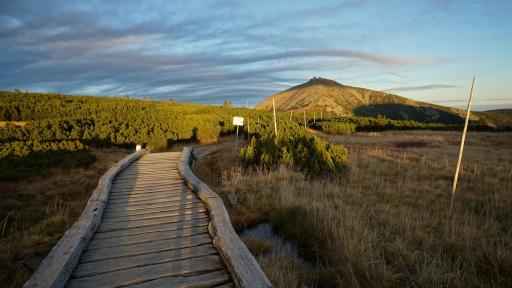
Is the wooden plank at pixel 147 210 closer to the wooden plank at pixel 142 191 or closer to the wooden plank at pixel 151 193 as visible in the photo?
the wooden plank at pixel 151 193

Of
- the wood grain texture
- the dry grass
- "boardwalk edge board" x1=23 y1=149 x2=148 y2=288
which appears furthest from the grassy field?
the dry grass

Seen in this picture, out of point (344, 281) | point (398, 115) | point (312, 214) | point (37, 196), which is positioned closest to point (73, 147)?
point (37, 196)

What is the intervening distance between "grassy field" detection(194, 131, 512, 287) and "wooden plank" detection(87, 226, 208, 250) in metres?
1.13

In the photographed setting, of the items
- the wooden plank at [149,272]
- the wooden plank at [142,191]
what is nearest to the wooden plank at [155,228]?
the wooden plank at [149,272]

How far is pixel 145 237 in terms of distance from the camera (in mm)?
4824

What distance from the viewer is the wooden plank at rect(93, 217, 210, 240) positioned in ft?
16.0

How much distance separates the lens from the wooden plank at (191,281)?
3488 mm

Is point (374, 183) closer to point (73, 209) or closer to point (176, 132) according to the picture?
point (73, 209)

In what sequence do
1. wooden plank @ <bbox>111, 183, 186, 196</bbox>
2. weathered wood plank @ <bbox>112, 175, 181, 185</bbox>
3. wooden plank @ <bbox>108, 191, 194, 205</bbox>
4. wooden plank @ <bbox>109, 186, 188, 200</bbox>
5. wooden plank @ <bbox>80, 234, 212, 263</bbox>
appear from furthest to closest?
weathered wood plank @ <bbox>112, 175, 181, 185</bbox>
wooden plank @ <bbox>111, 183, 186, 196</bbox>
wooden plank @ <bbox>109, 186, 188, 200</bbox>
wooden plank @ <bbox>108, 191, 194, 205</bbox>
wooden plank @ <bbox>80, 234, 212, 263</bbox>

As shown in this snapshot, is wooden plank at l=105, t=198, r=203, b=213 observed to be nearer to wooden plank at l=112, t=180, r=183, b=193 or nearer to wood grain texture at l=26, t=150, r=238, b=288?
wood grain texture at l=26, t=150, r=238, b=288

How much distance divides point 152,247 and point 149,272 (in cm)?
73

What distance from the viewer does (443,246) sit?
228 inches

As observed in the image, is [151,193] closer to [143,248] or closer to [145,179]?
[145,179]

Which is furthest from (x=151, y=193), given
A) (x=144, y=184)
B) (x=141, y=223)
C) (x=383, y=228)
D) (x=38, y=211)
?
(x=38, y=211)
